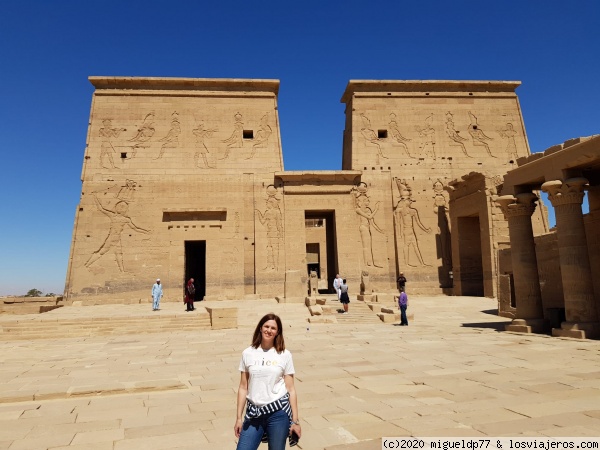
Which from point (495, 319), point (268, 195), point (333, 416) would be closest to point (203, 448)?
point (333, 416)

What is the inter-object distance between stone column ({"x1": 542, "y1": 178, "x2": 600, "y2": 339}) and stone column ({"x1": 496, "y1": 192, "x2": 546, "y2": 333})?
2.69ft

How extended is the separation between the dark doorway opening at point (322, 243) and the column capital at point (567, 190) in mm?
11780

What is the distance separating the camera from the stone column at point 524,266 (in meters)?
10.2

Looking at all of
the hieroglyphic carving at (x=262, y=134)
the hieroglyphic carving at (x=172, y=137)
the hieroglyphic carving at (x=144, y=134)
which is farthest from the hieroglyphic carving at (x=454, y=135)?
the hieroglyphic carving at (x=144, y=134)

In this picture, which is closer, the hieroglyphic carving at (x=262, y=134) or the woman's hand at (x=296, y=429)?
the woman's hand at (x=296, y=429)

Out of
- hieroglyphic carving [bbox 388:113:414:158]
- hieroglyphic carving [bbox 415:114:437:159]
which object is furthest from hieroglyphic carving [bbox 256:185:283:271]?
hieroglyphic carving [bbox 415:114:437:159]

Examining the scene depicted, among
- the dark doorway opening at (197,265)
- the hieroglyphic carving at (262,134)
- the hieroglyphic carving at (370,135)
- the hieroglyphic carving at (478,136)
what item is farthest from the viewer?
the dark doorway opening at (197,265)

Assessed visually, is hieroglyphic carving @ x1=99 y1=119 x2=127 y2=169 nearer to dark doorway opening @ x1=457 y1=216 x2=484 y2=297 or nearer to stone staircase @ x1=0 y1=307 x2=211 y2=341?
stone staircase @ x1=0 y1=307 x2=211 y2=341

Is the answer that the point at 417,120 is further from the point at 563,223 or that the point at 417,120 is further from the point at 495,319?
the point at 563,223

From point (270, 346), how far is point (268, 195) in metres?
17.9

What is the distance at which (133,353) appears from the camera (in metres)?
8.52

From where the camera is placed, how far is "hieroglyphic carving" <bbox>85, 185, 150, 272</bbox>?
19.2 metres

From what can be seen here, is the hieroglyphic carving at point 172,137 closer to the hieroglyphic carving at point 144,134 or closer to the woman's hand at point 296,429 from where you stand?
the hieroglyphic carving at point 144,134

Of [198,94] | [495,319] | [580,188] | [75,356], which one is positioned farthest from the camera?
[198,94]
